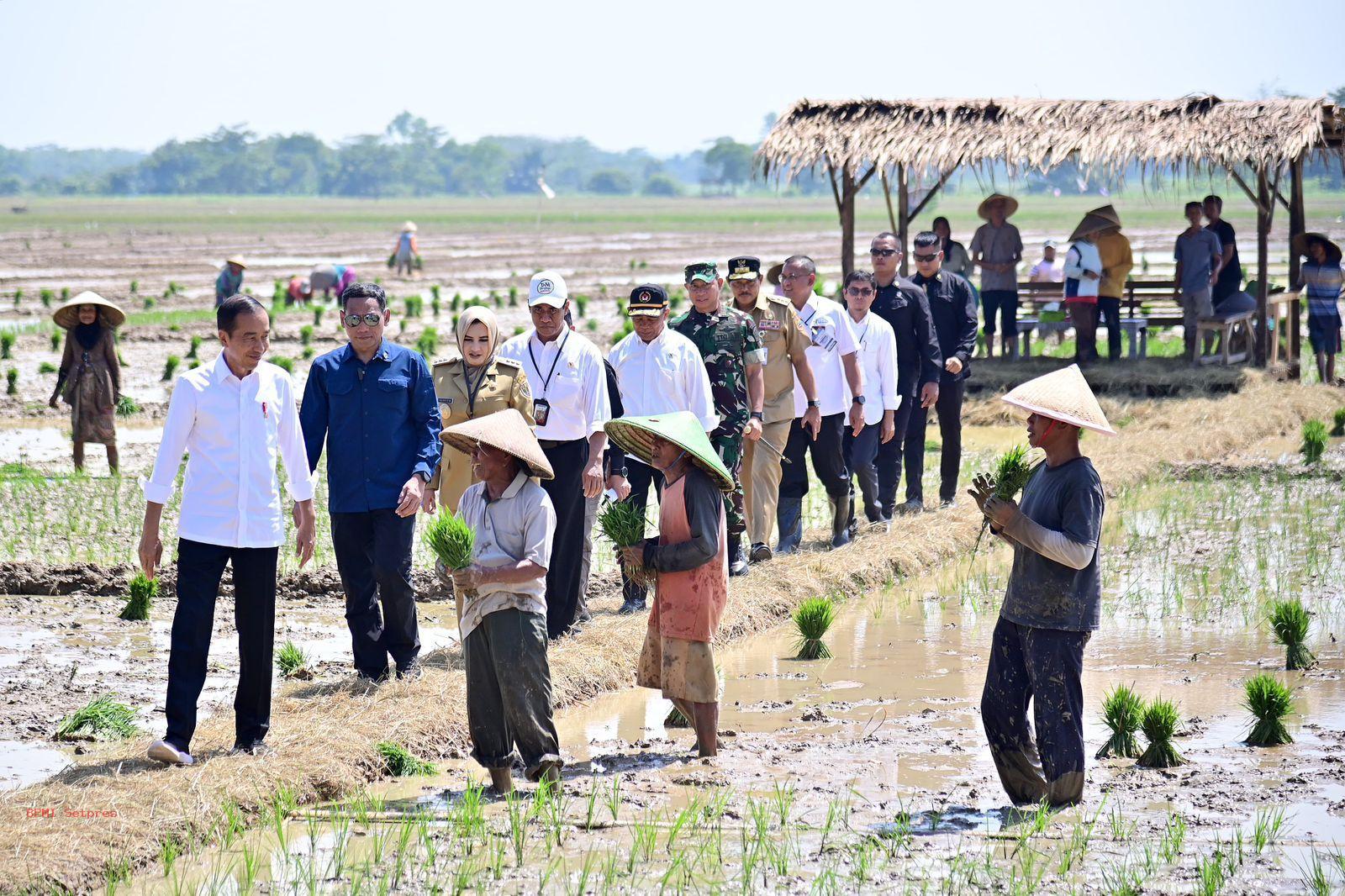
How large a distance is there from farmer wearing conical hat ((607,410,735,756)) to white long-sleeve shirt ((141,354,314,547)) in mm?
1396

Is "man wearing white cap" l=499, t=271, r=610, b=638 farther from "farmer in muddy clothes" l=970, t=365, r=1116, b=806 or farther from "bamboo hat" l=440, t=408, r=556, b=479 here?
"farmer in muddy clothes" l=970, t=365, r=1116, b=806

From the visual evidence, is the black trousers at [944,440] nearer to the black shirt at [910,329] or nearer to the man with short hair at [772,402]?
the black shirt at [910,329]

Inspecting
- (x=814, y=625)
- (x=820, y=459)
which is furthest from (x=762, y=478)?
(x=814, y=625)

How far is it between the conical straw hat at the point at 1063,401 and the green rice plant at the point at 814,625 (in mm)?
2771

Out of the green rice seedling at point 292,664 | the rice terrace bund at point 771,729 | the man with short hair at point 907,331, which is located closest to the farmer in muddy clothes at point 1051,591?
the rice terrace bund at point 771,729

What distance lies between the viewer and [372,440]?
7324 mm

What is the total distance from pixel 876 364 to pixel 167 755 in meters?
6.15

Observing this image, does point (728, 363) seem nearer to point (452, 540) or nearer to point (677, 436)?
point (677, 436)

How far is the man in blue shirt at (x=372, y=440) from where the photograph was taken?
7.32m

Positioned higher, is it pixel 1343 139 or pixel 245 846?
pixel 1343 139

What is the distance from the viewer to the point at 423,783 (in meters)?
6.50

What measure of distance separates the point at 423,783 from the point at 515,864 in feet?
3.86

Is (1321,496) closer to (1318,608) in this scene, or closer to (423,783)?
(1318,608)

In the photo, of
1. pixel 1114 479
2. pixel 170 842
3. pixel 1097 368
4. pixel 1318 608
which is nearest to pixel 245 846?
pixel 170 842
